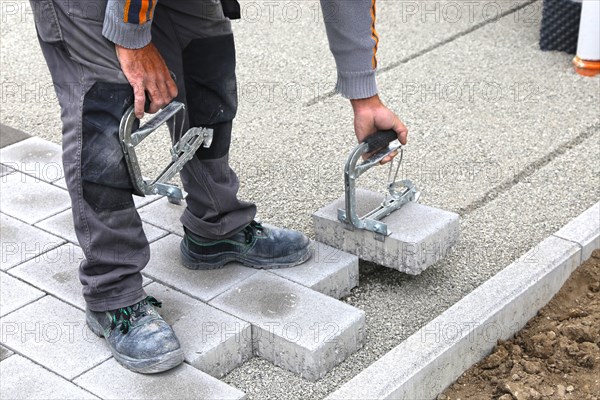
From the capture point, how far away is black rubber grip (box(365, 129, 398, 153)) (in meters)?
3.67

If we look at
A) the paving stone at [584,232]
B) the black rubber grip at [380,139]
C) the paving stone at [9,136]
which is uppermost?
the black rubber grip at [380,139]

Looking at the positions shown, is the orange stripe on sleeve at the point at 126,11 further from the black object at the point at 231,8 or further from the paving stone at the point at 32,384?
the paving stone at the point at 32,384

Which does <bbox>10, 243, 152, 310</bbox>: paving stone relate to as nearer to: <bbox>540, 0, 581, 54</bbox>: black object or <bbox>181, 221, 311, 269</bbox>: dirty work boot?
<bbox>181, 221, 311, 269</bbox>: dirty work boot

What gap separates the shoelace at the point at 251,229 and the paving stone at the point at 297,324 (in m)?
0.23

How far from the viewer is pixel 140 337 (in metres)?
3.39

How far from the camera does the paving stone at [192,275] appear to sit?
3.83m

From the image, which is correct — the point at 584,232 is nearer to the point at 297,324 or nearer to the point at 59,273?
the point at 297,324

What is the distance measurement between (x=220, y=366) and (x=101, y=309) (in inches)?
18.6

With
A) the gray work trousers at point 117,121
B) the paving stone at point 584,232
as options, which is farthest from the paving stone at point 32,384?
the paving stone at point 584,232

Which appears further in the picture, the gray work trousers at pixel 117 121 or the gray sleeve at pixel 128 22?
the gray work trousers at pixel 117 121

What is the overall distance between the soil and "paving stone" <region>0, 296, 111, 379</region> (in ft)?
4.17

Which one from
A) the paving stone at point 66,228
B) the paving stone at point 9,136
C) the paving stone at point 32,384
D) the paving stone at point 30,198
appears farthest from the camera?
the paving stone at point 9,136

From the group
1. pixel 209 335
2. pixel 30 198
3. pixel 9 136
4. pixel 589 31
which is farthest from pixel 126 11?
pixel 589 31

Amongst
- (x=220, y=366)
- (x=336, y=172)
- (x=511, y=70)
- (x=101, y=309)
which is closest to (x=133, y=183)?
(x=101, y=309)
